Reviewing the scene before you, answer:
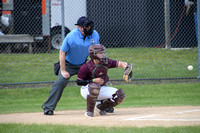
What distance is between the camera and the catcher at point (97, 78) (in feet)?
19.9

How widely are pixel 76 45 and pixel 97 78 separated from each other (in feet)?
2.51

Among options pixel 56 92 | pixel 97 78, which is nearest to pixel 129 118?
pixel 97 78

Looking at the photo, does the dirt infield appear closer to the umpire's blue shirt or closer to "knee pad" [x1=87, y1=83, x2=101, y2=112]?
"knee pad" [x1=87, y1=83, x2=101, y2=112]

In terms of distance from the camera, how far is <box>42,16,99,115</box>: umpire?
651cm

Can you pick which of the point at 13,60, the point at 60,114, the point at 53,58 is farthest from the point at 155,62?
the point at 60,114

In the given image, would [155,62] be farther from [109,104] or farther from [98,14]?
[109,104]

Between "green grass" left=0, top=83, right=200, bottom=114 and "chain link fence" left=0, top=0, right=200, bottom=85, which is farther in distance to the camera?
"chain link fence" left=0, top=0, right=200, bottom=85

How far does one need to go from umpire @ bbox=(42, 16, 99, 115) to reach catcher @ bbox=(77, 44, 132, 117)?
44 centimetres

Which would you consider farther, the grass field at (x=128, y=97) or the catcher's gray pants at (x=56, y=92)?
the grass field at (x=128, y=97)

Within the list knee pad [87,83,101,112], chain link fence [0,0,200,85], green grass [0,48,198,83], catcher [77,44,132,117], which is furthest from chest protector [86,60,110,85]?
chain link fence [0,0,200,85]

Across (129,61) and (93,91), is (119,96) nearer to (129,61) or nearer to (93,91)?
(93,91)

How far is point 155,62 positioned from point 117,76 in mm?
1774

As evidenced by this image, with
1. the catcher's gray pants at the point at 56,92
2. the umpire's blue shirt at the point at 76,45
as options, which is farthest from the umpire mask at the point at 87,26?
the catcher's gray pants at the point at 56,92

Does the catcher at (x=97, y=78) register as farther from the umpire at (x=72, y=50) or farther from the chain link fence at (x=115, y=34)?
the chain link fence at (x=115, y=34)
